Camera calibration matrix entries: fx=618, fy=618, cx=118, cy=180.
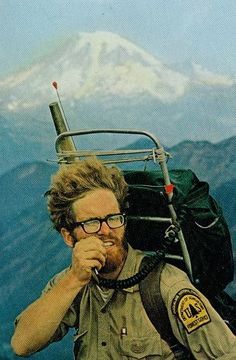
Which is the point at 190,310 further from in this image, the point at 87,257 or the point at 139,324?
the point at 87,257

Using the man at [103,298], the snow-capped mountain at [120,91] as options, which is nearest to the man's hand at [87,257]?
the man at [103,298]

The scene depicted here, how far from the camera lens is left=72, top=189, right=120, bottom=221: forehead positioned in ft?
6.79

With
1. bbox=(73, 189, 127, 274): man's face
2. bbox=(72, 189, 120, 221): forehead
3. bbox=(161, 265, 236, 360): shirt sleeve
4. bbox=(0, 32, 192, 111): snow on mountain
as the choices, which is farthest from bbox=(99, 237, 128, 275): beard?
bbox=(0, 32, 192, 111): snow on mountain

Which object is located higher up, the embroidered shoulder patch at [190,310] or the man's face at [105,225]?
the man's face at [105,225]

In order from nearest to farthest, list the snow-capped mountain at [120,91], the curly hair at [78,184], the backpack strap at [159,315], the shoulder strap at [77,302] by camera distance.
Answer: the backpack strap at [159,315] < the curly hair at [78,184] < the shoulder strap at [77,302] < the snow-capped mountain at [120,91]

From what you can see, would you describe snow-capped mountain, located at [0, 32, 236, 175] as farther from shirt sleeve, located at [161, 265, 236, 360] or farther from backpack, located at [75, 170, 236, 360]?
shirt sleeve, located at [161, 265, 236, 360]

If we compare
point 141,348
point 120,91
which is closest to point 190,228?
point 141,348

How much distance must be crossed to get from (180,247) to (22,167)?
68.3 feet

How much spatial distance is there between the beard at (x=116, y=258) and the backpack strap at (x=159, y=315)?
15 cm

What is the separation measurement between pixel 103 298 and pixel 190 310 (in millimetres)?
402

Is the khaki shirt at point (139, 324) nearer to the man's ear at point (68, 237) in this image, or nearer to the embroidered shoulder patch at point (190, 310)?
the embroidered shoulder patch at point (190, 310)

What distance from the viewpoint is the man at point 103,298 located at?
1900mm

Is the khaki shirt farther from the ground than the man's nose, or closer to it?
closer to it

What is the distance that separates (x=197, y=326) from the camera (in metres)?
1.87
